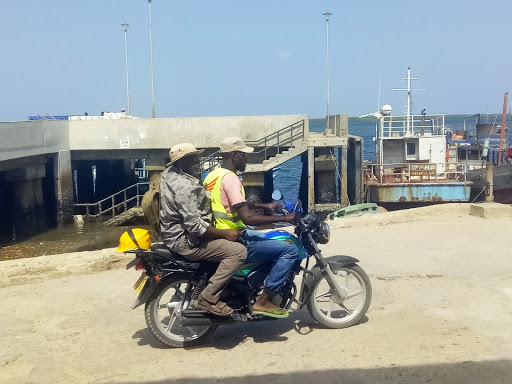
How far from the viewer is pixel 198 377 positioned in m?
3.92

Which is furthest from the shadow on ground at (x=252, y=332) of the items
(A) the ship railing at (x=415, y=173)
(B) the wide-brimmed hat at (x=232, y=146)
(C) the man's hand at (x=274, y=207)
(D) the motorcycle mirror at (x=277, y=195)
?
(A) the ship railing at (x=415, y=173)

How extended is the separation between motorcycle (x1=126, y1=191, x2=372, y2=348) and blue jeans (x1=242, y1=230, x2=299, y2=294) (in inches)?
2.8

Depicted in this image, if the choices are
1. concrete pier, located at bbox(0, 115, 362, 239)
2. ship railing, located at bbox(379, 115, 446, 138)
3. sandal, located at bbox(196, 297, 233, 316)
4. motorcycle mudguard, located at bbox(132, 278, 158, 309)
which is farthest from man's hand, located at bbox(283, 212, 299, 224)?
ship railing, located at bbox(379, 115, 446, 138)

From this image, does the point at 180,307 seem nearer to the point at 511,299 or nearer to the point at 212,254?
the point at 212,254

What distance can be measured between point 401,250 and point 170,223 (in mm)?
4496

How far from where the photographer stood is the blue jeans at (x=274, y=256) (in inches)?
175

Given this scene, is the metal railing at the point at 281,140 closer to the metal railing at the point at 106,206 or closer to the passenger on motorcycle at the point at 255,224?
the metal railing at the point at 106,206

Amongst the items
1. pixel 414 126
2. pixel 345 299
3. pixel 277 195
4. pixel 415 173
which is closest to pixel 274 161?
pixel 415 173

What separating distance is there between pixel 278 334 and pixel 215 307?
0.69 metres

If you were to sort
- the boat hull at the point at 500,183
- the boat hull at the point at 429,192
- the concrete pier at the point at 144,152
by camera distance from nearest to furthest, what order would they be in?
1. the concrete pier at the point at 144,152
2. the boat hull at the point at 429,192
3. the boat hull at the point at 500,183

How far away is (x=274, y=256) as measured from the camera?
4488 mm

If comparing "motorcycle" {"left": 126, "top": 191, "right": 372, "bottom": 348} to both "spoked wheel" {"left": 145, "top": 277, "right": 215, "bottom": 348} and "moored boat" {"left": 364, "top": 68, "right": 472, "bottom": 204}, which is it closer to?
"spoked wheel" {"left": 145, "top": 277, "right": 215, "bottom": 348}

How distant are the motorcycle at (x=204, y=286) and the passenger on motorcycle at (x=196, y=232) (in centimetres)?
11

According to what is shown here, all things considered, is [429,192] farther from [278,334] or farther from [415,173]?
[278,334]
